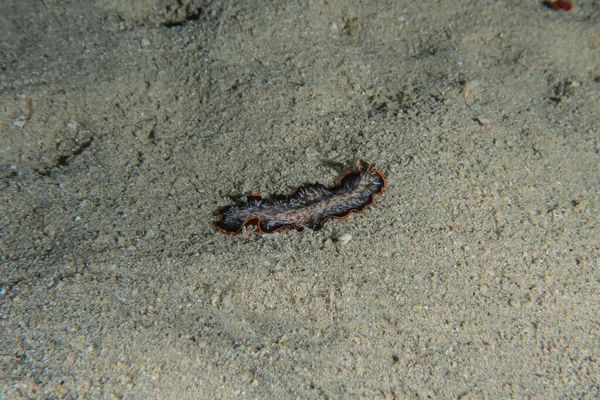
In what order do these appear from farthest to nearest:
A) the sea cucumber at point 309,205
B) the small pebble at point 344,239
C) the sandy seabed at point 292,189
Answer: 1. the sea cucumber at point 309,205
2. the small pebble at point 344,239
3. the sandy seabed at point 292,189

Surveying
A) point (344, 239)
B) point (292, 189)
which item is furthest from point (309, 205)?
point (344, 239)

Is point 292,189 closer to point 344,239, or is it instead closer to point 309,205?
point 309,205

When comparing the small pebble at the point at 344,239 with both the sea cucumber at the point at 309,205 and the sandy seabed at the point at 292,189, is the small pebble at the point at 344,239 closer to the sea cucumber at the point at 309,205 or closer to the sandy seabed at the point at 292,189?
the sandy seabed at the point at 292,189

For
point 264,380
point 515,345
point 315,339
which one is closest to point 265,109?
point 315,339

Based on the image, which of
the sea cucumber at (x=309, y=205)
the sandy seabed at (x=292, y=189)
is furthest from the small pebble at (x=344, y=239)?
the sea cucumber at (x=309, y=205)

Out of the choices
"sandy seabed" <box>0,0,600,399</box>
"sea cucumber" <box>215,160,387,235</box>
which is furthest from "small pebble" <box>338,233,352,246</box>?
"sea cucumber" <box>215,160,387,235</box>

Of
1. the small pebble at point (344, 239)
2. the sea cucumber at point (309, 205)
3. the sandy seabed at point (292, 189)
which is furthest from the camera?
the sea cucumber at point (309, 205)

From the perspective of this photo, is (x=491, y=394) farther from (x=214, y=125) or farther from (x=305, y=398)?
(x=214, y=125)
